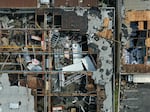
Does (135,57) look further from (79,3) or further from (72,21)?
(79,3)

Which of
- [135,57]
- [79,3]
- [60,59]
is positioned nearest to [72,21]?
[79,3]

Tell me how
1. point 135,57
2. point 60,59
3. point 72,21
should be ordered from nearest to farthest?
A: point 72,21, point 60,59, point 135,57

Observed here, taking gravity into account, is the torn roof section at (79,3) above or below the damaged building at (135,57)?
above

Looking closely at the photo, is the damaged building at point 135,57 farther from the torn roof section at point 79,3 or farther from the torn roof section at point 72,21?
the torn roof section at point 72,21

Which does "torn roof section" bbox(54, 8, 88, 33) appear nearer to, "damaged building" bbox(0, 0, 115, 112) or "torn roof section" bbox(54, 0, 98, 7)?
"damaged building" bbox(0, 0, 115, 112)

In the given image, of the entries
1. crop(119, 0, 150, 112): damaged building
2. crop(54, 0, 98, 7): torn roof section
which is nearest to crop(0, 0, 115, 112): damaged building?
crop(54, 0, 98, 7): torn roof section

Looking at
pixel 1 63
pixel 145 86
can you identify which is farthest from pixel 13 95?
pixel 145 86

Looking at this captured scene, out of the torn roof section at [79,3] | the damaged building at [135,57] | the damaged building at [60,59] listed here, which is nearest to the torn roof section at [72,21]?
the damaged building at [60,59]

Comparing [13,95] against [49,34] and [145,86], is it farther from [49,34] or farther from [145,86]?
[145,86]
